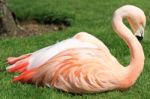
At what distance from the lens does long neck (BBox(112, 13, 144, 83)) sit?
18.7 ft

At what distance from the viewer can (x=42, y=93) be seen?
18.2 ft

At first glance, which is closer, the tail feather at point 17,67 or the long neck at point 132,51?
the long neck at point 132,51

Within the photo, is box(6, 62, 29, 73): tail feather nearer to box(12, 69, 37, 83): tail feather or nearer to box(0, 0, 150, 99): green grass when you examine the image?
box(0, 0, 150, 99): green grass

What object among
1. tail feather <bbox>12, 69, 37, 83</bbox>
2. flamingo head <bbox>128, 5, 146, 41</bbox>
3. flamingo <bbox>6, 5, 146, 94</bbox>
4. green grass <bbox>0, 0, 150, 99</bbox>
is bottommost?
green grass <bbox>0, 0, 150, 99</bbox>

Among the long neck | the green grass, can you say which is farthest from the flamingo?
the green grass

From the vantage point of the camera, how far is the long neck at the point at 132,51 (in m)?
5.70

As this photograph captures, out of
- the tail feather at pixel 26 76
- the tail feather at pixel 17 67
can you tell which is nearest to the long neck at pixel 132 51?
the tail feather at pixel 26 76

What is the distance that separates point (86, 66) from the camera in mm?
5512

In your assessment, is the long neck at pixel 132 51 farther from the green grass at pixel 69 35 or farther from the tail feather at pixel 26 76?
the tail feather at pixel 26 76

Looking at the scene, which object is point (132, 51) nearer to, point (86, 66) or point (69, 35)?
point (86, 66)

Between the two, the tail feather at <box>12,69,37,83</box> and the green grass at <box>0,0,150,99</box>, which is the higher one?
the tail feather at <box>12,69,37,83</box>

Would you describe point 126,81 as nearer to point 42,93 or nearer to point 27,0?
point 42,93

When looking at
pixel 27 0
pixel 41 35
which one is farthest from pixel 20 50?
pixel 27 0

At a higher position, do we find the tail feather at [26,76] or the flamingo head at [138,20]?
the flamingo head at [138,20]
